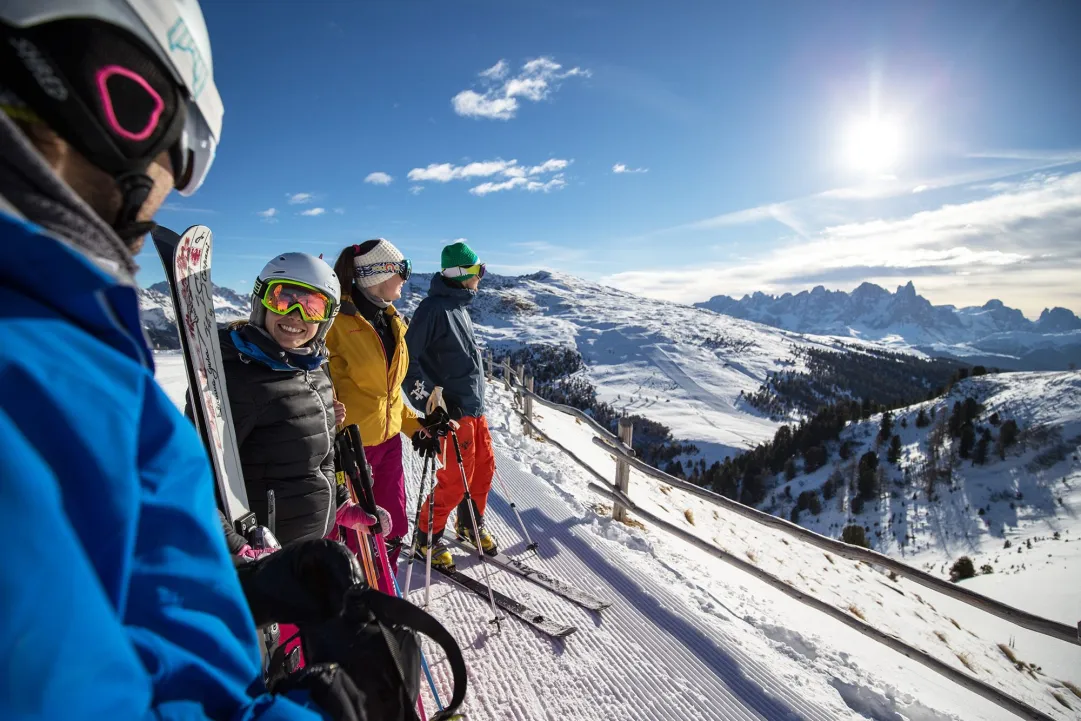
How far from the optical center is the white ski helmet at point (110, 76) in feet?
2.28

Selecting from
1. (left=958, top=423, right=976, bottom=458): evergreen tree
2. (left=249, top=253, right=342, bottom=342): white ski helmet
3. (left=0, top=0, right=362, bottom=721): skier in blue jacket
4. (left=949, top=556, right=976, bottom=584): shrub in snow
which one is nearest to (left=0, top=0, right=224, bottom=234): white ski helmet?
(left=0, top=0, right=362, bottom=721): skier in blue jacket

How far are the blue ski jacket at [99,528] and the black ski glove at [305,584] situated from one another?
33 cm

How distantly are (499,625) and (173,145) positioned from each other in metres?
3.51

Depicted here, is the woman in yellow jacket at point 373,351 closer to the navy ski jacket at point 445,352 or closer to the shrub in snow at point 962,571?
the navy ski jacket at point 445,352

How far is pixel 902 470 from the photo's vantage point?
75.2m

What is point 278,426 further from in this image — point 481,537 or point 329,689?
point 481,537

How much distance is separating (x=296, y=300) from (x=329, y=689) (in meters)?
2.00

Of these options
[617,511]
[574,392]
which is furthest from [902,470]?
[617,511]

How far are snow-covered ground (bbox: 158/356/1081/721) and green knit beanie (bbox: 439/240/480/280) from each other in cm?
213

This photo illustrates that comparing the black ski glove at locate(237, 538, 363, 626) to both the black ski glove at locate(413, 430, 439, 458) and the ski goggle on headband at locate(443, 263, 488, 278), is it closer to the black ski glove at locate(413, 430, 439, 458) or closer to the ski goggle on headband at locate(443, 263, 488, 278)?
the black ski glove at locate(413, 430, 439, 458)

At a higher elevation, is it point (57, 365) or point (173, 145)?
point (173, 145)

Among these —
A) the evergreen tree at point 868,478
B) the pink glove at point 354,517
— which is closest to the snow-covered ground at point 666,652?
the pink glove at point 354,517

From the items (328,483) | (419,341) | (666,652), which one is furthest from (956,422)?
(328,483)

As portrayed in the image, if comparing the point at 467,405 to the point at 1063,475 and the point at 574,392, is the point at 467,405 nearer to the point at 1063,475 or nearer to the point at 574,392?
the point at 1063,475
